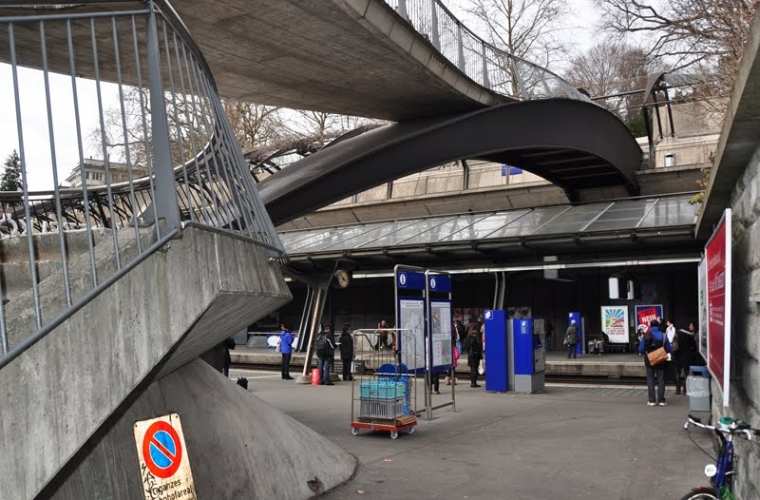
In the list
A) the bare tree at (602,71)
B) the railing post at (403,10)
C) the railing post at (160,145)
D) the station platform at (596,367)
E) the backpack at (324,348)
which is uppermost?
the bare tree at (602,71)

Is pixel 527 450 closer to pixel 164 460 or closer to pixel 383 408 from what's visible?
pixel 383 408

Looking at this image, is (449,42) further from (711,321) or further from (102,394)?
(102,394)

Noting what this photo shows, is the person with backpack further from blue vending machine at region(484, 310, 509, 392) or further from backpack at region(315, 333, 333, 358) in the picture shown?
blue vending machine at region(484, 310, 509, 392)

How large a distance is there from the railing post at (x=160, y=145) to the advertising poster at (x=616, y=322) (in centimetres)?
2437

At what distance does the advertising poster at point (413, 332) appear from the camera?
13.4 m

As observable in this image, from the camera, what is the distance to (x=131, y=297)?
3.66m

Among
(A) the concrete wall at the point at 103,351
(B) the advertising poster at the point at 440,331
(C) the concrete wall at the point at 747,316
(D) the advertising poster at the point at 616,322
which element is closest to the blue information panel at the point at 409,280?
(B) the advertising poster at the point at 440,331

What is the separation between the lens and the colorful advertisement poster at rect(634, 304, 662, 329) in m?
24.6

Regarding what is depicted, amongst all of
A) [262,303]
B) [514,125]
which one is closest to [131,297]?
[262,303]

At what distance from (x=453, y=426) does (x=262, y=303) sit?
26.5 feet

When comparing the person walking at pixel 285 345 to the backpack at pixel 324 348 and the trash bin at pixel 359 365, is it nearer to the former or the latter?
the backpack at pixel 324 348

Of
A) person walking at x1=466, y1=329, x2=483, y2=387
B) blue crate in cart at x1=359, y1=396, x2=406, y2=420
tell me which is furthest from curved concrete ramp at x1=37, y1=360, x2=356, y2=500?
person walking at x1=466, y1=329, x2=483, y2=387

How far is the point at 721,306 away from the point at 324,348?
16128mm

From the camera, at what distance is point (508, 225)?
1021 inches
